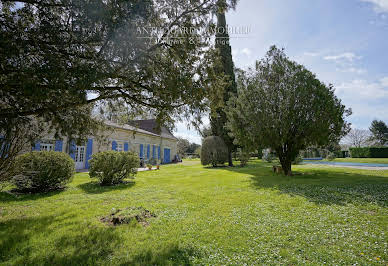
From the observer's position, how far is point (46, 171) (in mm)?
7891

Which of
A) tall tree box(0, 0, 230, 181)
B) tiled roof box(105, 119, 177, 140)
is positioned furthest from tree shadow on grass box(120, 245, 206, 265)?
tall tree box(0, 0, 230, 181)

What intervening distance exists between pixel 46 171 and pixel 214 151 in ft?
51.3

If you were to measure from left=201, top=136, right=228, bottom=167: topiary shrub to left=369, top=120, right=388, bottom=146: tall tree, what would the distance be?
1660 inches

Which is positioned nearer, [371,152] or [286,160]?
[286,160]

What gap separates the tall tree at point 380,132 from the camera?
140 ft

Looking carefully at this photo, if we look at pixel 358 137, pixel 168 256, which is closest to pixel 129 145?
pixel 168 256

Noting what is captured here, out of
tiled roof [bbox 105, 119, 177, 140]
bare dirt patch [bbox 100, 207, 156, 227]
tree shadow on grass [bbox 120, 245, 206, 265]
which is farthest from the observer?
tiled roof [bbox 105, 119, 177, 140]

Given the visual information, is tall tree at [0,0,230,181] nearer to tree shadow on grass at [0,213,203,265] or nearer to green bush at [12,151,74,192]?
tree shadow on grass at [0,213,203,265]

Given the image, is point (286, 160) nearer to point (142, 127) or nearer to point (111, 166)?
point (111, 166)

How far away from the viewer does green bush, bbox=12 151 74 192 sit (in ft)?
25.1

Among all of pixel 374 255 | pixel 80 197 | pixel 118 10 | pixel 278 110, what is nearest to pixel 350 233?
pixel 374 255

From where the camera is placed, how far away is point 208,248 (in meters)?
3.43

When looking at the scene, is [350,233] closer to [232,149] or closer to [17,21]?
[17,21]

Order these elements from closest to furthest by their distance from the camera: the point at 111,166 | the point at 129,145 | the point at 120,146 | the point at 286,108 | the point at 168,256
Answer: the point at 168,256 < the point at 111,166 < the point at 286,108 < the point at 120,146 < the point at 129,145
